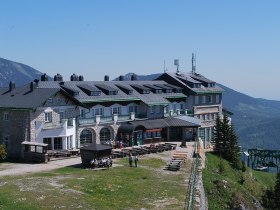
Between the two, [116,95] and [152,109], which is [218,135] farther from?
[116,95]

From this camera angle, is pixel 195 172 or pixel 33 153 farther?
pixel 33 153

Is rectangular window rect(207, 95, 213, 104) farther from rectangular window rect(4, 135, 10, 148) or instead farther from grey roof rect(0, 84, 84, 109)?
rectangular window rect(4, 135, 10, 148)

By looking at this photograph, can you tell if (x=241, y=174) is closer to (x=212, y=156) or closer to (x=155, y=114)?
(x=212, y=156)

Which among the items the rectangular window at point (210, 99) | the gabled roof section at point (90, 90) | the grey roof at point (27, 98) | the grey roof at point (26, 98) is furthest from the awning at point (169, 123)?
the grey roof at point (26, 98)

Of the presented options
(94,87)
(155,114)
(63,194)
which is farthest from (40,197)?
(155,114)

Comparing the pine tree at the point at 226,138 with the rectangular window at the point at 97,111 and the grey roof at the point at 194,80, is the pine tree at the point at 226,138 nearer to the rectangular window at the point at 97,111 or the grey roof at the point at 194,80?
the grey roof at the point at 194,80

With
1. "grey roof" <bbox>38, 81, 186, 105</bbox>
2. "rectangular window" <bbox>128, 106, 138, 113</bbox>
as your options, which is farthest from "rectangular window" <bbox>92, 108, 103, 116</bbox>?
"rectangular window" <bbox>128, 106, 138, 113</bbox>
